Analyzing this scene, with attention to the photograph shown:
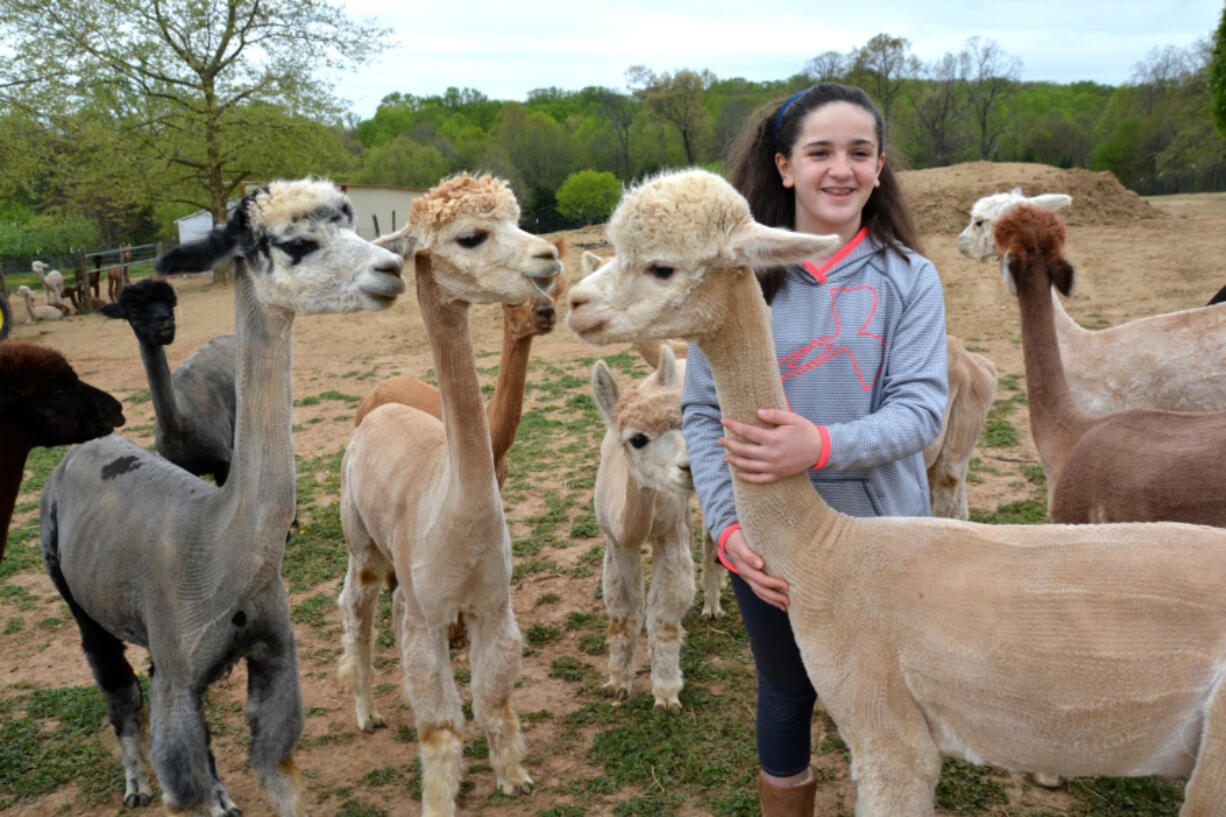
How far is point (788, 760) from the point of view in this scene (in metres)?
2.47

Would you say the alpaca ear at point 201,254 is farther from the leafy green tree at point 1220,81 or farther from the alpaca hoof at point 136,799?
the leafy green tree at point 1220,81

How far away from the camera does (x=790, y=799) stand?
2488mm

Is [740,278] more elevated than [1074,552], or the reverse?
[740,278]

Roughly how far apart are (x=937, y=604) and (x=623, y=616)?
8.62 ft

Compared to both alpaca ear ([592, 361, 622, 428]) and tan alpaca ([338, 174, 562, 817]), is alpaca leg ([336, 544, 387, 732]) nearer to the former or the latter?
tan alpaca ([338, 174, 562, 817])

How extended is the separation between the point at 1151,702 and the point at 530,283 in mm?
2444

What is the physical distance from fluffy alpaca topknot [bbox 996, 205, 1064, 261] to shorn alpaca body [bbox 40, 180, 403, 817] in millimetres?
3370

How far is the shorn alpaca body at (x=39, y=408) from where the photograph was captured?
131 inches

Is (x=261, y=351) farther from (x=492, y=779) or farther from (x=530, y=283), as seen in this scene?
(x=492, y=779)

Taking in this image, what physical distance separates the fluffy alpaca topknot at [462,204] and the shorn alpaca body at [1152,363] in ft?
13.0

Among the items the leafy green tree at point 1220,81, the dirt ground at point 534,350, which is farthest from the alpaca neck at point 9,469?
the leafy green tree at point 1220,81

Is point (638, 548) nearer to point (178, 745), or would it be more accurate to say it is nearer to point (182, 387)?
point (178, 745)

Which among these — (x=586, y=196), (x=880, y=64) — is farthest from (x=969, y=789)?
(x=880, y=64)

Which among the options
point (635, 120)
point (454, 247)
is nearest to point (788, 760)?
point (454, 247)
